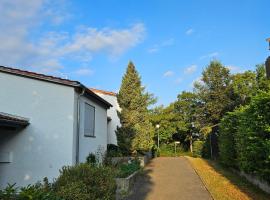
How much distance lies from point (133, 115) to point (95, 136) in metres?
5.29

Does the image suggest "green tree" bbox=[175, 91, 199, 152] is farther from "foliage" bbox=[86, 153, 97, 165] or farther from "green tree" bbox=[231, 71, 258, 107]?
"foliage" bbox=[86, 153, 97, 165]

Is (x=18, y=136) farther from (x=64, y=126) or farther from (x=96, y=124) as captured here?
(x=96, y=124)

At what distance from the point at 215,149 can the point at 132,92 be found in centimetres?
1058

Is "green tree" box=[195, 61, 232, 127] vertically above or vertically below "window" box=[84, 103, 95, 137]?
above

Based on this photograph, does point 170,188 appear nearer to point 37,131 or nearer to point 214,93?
point 37,131

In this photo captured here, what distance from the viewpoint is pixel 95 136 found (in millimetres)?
16641

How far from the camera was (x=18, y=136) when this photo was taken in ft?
41.9

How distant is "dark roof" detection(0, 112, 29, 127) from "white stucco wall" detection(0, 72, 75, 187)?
0.26 m

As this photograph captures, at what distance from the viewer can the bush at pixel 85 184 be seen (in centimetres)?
783

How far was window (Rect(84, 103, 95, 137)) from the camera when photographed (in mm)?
15070

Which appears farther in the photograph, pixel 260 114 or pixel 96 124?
pixel 96 124

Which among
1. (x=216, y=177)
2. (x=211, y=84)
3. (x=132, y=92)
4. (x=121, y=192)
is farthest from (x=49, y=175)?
Answer: (x=211, y=84)

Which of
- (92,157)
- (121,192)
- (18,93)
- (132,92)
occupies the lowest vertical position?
(121,192)

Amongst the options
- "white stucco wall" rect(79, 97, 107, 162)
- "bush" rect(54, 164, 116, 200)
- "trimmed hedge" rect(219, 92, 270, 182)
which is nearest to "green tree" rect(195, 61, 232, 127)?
"white stucco wall" rect(79, 97, 107, 162)
